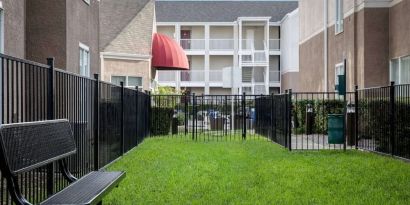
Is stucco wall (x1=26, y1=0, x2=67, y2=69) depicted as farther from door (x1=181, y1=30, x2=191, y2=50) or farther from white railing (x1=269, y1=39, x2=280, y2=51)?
white railing (x1=269, y1=39, x2=280, y2=51)

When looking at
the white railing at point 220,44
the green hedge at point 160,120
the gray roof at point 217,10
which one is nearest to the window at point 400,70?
the green hedge at point 160,120

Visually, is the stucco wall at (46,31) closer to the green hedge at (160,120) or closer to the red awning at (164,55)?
the green hedge at (160,120)

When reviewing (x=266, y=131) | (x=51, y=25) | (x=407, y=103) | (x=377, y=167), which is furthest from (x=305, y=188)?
(x=266, y=131)

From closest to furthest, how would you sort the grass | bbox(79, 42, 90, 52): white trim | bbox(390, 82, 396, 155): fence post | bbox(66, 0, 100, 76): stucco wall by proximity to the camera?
the grass
bbox(390, 82, 396, 155): fence post
bbox(66, 0, 100, 76): stucco wall
bbox(79, 42, 90, 52): white trim

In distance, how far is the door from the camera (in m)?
58.6

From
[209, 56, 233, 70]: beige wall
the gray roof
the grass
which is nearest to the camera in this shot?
the grass

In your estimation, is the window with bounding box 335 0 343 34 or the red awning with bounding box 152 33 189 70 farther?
the red awning with bounding box 152 33 189 70

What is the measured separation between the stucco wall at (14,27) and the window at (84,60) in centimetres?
443

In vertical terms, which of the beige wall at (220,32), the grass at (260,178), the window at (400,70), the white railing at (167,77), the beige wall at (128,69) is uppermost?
the beige wall at (220,32)

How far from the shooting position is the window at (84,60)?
66.5 ft

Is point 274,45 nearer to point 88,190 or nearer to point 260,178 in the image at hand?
point 260,178

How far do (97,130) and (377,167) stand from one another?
5793 mm

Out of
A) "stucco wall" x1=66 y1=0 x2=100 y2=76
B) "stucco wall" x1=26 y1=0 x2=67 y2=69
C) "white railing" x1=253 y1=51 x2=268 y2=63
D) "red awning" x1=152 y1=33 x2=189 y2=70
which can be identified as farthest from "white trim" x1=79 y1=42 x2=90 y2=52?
"white railing" x1=253 y1=51 x2=268 y2=63

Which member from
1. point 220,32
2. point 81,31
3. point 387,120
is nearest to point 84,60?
point 81,31
